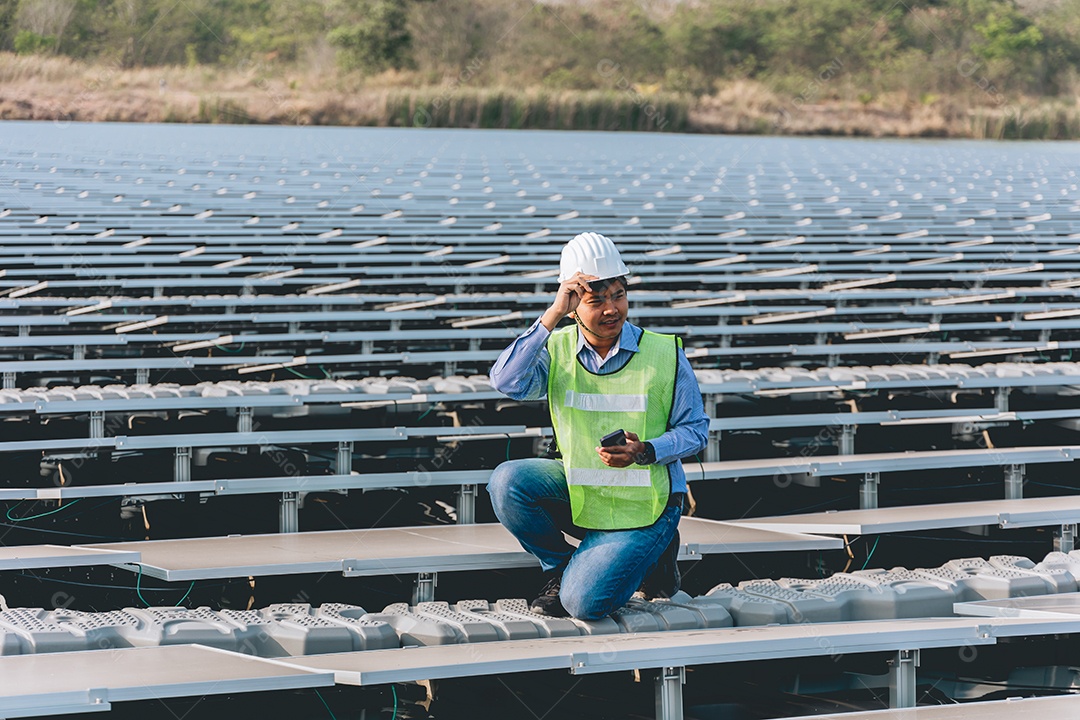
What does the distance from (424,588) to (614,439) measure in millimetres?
998

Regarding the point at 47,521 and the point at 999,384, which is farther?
the point at 999,384

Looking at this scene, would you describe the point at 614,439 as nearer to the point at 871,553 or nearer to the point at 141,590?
the point at 871,553

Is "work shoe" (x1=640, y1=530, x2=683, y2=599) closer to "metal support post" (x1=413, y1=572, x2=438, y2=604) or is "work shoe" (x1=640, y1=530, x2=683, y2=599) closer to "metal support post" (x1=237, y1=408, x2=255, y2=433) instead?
"metal support post" (x1=413, y1=572, x2=438, y2=604)

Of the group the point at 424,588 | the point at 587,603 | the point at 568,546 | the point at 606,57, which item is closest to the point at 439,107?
the point at 606,57

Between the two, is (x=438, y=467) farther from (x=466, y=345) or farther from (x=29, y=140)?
(x=29, y=140)

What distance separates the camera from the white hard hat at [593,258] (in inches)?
123

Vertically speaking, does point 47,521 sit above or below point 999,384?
below

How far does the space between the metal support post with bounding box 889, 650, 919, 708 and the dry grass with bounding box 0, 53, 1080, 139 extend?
29.6 metres

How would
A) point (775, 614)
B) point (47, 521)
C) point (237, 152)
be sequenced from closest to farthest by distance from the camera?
point (775, 614) < point (47, 521) < point (237, 152)

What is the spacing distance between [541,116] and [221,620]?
31635 millimetres

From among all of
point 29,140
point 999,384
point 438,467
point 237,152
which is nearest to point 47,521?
point 438,467

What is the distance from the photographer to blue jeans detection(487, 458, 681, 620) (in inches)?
125

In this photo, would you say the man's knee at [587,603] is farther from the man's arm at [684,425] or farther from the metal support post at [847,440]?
the metal support post at [847,440]

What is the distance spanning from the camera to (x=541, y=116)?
33.9 metres
